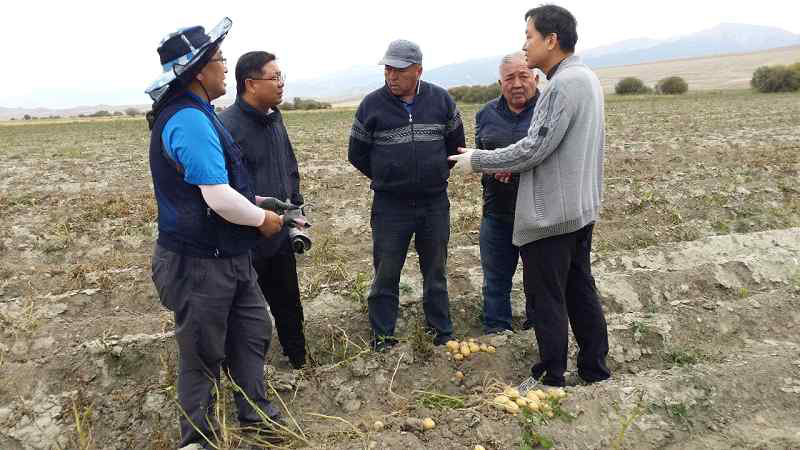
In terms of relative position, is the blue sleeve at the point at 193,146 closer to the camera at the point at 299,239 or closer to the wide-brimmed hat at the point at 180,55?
the wide-brimmed hat at the point at 180,55

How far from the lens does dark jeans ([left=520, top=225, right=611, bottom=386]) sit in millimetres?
3133

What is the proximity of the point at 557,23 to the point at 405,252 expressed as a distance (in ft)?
6.21

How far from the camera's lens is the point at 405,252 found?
405cm

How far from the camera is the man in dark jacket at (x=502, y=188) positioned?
381 cm

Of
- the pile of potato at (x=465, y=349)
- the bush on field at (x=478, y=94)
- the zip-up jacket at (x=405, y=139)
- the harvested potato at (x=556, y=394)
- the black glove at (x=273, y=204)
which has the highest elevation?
the bush on field at (x=478, y=94)

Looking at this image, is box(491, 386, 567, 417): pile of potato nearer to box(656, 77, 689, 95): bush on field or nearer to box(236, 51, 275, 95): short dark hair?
box(236, 51, 275, 95): short dark hair

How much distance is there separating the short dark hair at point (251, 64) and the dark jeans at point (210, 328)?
113 centimetres

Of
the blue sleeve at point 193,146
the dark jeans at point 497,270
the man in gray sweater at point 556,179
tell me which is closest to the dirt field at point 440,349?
the dark jeans at point 497,270

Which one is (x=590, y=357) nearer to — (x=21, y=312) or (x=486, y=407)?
(x=486, y=407)

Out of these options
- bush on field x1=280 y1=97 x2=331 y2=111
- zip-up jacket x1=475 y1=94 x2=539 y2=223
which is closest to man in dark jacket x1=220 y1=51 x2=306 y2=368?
zip-up jacket x1=475 y1=94 x2=539 y2=223

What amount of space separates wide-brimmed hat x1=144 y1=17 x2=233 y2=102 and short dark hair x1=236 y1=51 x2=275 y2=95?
0.72 meters

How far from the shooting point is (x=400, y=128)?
148 inches

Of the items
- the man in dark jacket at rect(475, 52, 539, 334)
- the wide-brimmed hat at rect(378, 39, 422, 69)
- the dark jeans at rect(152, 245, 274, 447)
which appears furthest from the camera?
the man in dark jacket at rect(475, 52, 539, 334)

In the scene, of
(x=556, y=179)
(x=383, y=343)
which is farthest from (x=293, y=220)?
(x=556, y=179)
